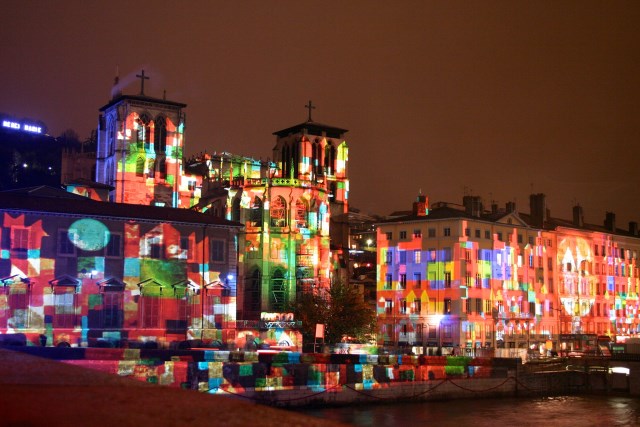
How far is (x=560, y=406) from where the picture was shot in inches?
2133

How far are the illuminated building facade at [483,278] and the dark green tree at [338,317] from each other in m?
7.00

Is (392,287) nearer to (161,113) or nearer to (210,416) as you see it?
(161,113)

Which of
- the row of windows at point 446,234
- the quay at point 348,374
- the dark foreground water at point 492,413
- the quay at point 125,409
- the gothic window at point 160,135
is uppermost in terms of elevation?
the gothic window at point 160,135

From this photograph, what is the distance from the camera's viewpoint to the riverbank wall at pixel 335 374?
41500mm

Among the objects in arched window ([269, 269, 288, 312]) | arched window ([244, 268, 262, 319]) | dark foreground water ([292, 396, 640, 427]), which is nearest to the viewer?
dark foreground water ([292, 396, 640, 427])

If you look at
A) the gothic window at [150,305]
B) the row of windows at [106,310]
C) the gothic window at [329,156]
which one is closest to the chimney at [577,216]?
the gothic window at [329,156]

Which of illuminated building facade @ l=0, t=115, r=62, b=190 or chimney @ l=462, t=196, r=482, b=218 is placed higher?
illuminated building facade @ l=0, t=115, r=62, b=190

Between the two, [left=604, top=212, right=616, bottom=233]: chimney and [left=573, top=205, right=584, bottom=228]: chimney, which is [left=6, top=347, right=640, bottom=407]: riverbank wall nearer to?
[left=573, top=205, right=584, bottom=228]: chimney

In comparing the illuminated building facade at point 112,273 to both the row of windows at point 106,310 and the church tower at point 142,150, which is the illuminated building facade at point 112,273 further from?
the church tower at point 142,150

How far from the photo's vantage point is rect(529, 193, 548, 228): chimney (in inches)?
3572

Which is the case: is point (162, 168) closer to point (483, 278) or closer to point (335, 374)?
point (483, 278)

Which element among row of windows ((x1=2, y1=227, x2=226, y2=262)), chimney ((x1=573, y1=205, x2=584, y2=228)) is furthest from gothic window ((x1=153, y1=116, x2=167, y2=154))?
chimney ((x1=573, y1=205, x2=584, y2=228))

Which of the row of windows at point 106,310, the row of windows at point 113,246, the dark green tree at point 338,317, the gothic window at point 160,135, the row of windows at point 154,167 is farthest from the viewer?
the gothic window at point 160,135

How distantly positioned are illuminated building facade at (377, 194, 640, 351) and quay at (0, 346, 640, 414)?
10.3 m
